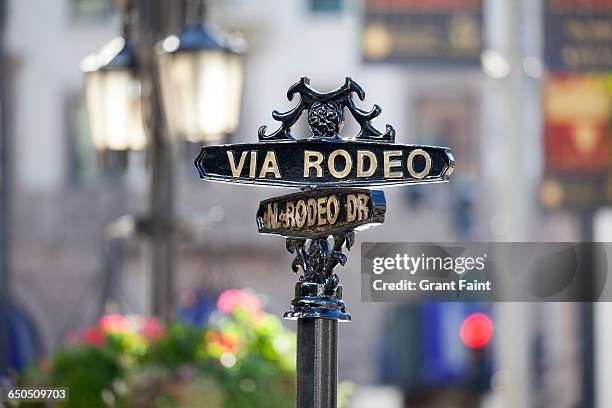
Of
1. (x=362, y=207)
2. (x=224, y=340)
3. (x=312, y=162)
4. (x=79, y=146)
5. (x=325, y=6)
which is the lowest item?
(x=224, y=340)

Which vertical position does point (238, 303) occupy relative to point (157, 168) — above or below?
below

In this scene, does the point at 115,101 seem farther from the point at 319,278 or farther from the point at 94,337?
the point at 319,278

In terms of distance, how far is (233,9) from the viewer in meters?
29.0

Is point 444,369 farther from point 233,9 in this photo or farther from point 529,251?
point 529,251

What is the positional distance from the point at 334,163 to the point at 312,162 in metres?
0.05

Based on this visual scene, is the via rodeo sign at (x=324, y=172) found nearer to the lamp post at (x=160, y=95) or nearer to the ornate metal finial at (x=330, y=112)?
the ornate metal finial at (x=330, y=112)

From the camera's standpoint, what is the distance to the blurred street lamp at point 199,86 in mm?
7922

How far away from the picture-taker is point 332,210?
327 centimetres

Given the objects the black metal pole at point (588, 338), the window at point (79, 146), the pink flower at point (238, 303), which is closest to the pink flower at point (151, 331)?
the pink flower at point (238, 303)

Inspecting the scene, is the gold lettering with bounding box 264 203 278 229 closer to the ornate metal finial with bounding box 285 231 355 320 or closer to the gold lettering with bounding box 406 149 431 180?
the ornate metal finial with bounding box 285 231 355 320

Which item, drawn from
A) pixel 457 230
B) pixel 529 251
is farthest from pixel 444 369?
pixel 529 251

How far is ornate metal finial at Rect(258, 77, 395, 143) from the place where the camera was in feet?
10.9

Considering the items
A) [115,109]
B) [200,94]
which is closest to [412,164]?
[200,94]

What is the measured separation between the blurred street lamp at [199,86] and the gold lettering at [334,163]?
4.64m
